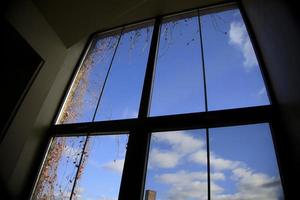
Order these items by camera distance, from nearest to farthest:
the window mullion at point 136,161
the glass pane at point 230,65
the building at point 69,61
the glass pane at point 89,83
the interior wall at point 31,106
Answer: the building at point 69,61 < the window mullion at point 136,161 < the glass pane at point 230,65 < the interior wall at point 31,106 < the glass pane at point 89,83

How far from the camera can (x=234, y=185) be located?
1989mm

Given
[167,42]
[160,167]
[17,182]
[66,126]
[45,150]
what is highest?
[167,42]

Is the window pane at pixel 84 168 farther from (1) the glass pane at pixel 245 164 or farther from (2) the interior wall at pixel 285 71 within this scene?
(2) the interior wall at pixel 285 71

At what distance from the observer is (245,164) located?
208 cm

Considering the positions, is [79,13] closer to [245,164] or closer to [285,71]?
[285,71]

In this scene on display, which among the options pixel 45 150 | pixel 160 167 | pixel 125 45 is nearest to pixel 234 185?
pixel 160 167

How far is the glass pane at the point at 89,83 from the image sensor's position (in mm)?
3430

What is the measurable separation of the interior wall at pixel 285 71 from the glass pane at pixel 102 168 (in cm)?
176

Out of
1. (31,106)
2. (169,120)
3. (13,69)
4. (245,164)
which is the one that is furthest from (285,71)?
(13,69)

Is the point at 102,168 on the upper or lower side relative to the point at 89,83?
lower

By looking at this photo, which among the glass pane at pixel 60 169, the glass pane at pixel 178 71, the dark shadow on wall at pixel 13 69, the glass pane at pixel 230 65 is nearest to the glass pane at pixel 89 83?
the glass pane at pixel 60 169

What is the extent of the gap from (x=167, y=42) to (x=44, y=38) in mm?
1997

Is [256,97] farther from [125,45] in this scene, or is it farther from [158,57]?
[125,45]

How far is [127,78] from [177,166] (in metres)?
1.79
